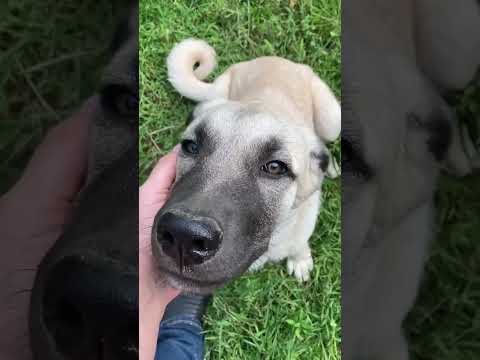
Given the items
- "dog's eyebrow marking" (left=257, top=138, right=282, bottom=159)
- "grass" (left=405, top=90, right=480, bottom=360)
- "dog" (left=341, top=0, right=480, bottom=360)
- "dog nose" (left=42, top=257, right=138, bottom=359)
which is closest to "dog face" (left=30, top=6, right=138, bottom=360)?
"dog nose" (left=42, top=257, right=138, bottom=359)

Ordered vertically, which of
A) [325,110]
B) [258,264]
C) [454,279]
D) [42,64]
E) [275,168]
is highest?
[42,64]

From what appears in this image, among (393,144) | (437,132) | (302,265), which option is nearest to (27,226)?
(302,265)

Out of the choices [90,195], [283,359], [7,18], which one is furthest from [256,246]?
[7,18]

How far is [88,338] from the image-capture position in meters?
1.10

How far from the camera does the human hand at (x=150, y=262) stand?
1.18 m

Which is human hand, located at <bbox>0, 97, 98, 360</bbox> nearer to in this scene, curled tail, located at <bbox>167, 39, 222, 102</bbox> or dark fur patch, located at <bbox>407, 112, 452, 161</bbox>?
curled tail, located at <bbox>167, 39, 222, 102</bbox>

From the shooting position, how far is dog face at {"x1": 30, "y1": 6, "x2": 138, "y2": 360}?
108 centimetres

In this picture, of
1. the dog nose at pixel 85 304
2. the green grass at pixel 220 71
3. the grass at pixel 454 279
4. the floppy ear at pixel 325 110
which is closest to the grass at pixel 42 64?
the green grass at pixel 220 71

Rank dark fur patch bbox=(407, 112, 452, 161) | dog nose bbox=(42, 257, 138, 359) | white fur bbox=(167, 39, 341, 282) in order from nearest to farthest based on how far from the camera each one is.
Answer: dog nose bbox=(42, 257, 138, 359)
dark fur patch bbox=(407, 112, 452, 161)
white fur bbox=(167, 39, 341, 282)

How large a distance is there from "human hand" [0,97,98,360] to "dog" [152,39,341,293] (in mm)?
247

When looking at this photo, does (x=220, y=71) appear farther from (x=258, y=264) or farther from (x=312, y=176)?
(x=258, y=264)

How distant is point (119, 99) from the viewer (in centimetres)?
121

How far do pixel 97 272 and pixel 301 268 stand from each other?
58 cm

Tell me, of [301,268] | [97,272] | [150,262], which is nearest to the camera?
[97,272]
